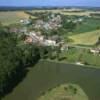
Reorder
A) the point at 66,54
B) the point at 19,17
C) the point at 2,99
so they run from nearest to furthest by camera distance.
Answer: the point at 2,99 < the point at 66,54 < the point at 19,17

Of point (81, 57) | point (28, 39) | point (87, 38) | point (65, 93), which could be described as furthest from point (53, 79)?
point (87, 38)

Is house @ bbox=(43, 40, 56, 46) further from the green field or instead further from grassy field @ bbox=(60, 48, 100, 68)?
the green field

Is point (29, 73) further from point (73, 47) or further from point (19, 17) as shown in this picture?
point (19, 17)

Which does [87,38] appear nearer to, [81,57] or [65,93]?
[81,57]

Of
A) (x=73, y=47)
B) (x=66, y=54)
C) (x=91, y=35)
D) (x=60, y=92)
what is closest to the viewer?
(x=60, y=92)

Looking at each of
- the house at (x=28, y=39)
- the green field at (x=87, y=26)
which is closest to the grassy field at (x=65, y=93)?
the house at (x=28, y=39)

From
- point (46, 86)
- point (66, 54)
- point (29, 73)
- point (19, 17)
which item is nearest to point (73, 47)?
point (66, 54)

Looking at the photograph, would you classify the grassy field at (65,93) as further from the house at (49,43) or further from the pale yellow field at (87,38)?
the pale yellow field at (87,38)
